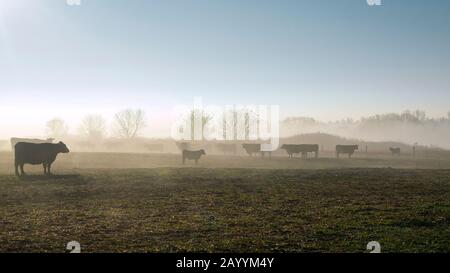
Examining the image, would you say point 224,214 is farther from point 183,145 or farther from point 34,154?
point 183,145

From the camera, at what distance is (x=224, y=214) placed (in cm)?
1455

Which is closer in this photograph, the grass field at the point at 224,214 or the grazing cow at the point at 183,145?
the grass field at the point at 224,214

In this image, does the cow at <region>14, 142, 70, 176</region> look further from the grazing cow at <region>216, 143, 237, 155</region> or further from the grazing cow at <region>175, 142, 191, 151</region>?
the grazing cow at <region>216, 143, 237, 155</region>

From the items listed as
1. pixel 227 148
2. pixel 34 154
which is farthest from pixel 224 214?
pixel 227 148

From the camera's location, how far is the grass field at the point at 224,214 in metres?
10.7

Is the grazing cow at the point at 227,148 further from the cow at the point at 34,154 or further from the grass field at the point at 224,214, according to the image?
the grass field at the point at 224,214

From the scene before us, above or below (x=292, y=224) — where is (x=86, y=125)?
above

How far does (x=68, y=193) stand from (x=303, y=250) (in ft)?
44.2

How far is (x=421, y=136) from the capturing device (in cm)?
14438

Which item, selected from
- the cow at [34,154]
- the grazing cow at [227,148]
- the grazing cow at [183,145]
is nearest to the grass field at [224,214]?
the cow at [34,154]

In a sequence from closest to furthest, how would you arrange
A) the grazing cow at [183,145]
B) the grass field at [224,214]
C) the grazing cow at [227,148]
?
the grass field at [224,214] → the grazing cow at [183,145] → the grazing cow at [227,148]
